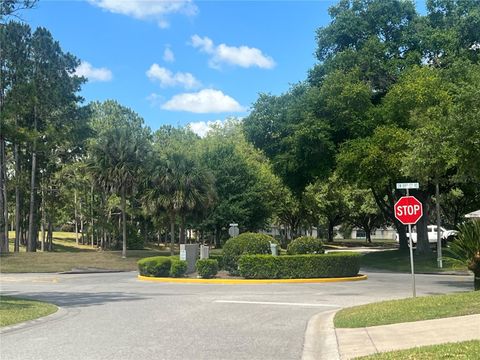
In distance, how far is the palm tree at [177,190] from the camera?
4247 centimetres

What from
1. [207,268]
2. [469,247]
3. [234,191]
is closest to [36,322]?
[469,247]

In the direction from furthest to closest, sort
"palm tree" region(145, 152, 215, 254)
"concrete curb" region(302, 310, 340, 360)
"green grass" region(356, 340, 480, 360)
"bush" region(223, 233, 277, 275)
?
"palm tree" region(145, 152, 215, 254) → "bush" region(223, 233, 277, 275) → "concrete curb" region(302, 310, 340, 360) → "green grass" region(356, 340, 480, 360)

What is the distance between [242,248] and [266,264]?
1.97 metres

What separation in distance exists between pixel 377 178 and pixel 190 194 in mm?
16726

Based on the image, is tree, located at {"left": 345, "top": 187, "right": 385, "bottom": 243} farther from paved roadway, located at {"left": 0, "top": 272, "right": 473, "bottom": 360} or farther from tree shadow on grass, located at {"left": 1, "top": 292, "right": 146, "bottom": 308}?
tree shadow on grass, located at {"left": 1, "top": 292, "right": 146, "bottom": 308}

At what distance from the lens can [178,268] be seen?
26.8 m

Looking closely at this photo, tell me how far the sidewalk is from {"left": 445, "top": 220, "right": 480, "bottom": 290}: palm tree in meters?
5.59

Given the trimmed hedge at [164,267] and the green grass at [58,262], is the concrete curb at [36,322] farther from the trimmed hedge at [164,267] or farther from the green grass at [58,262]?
the green grass at [58,262]

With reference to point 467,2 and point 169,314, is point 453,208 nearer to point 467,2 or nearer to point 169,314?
point 467,2

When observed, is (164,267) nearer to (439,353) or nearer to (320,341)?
(320,341)

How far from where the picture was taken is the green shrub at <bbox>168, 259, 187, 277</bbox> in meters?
26.7

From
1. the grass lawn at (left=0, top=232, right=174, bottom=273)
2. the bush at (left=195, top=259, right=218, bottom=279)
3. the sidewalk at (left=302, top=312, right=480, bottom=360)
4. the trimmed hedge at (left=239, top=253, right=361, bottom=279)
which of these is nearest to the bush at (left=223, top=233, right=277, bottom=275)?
the bush at (left=195, top=259, right=218, bottom=279)

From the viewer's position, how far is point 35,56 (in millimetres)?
46719

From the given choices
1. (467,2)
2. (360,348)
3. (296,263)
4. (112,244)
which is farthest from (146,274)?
(112,244)
